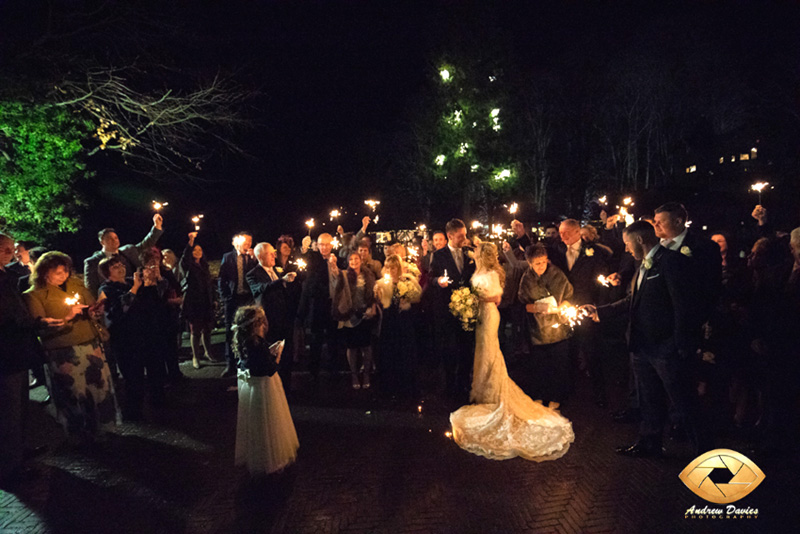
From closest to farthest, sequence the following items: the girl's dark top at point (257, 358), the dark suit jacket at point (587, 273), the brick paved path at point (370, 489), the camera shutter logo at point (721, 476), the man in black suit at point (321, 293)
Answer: the brick paved path at point (370, 489)
the camera shutter logo at point (721, 476)
the girl's dark top at point (257, 358)
the dark suit jacket at point (587, 273)
the man in black suit at point (321, 293)

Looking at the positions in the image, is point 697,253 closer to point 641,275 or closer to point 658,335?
point 641,275

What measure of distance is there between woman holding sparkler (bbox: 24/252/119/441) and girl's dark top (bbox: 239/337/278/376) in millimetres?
2210

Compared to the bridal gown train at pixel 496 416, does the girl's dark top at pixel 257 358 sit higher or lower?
higher

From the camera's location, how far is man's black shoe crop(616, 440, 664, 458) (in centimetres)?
456

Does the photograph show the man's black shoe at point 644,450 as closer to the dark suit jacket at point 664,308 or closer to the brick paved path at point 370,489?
the brick paved path at point 370,489

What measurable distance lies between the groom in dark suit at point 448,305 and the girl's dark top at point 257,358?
9.20ft

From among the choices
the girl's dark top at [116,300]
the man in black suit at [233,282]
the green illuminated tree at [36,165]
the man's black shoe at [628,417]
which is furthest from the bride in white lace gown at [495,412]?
the green illuminated tree at [36,165]

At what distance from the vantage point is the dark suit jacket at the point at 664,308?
13.3 ft

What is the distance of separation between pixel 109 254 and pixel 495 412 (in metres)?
6.34

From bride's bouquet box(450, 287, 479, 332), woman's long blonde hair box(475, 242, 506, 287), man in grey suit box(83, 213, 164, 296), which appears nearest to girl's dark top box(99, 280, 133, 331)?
man in grey suit box(83, 213, 164, 296)

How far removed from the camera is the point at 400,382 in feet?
21.1

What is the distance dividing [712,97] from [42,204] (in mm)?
42366

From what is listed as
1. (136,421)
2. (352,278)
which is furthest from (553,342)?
(136,421)

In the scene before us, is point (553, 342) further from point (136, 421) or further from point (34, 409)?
point (34, 409)
